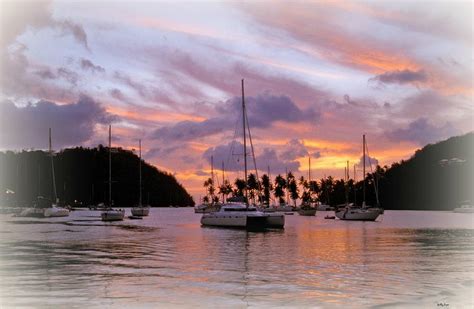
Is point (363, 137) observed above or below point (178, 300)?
above

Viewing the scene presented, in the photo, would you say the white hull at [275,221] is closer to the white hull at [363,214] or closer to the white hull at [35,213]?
the white hull at [363,214]

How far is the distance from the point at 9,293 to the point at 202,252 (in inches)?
850

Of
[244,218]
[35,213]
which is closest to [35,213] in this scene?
[35,213]

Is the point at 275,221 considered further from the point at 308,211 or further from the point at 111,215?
the point at 308,211

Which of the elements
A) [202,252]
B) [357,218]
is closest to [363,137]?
[357,218]

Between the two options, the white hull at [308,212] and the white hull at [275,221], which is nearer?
the white hull at [275,221]

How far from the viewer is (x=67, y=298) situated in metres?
22.6

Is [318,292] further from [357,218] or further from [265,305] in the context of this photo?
[357,218]

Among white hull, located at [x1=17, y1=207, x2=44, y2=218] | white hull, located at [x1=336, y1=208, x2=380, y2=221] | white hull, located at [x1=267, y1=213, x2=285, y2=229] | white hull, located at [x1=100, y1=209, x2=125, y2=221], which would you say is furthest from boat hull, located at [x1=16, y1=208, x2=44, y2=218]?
white hull, located at [x1=267, y1=213, x2=285, y2=229]

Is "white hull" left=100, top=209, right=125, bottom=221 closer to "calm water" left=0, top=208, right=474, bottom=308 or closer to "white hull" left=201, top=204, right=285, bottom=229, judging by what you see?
"white hull" left=201, top=204, right=285, bottom=229

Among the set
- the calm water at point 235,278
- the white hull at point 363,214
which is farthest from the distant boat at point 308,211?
the calm water at point 235,278

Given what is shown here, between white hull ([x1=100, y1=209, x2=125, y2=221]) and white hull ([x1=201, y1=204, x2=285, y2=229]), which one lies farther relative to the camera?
white hull ([x1=100, y1=209, x2=125, y2=221])

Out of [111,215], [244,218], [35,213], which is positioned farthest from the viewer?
[35,213]

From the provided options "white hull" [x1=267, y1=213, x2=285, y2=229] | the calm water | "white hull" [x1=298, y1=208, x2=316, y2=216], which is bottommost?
"white hull" [x1=298, y1=208, x2=316, y2=216]
